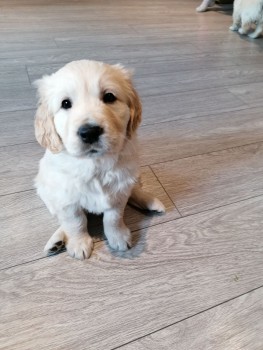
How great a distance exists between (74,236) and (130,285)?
Result: 230 mm

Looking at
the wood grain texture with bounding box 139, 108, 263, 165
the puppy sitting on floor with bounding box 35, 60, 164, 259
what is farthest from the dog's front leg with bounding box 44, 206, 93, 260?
the wood grain texture with bounding box 139, 108, 263, 165

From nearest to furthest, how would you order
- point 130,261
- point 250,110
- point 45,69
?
point 130,261, point 250,110, point 45,69

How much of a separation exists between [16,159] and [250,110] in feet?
4.13

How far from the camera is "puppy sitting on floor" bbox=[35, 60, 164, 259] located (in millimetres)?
767

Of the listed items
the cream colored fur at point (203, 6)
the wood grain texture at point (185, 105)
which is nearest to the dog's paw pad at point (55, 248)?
the wood grain texture at point (185, 105)

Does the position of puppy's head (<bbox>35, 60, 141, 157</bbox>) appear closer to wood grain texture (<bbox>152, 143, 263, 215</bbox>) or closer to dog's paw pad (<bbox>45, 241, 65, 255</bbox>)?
dog's paw pad (<bbox>45, 241, 65, 255</bbox>)

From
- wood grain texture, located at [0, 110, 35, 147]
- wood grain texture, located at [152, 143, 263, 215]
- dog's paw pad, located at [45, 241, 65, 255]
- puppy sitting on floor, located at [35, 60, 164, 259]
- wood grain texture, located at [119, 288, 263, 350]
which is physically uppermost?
puppy sitting on floor, located at [35, 60, 164, 259]

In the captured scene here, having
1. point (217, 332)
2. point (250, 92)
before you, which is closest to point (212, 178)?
point (217, 332)

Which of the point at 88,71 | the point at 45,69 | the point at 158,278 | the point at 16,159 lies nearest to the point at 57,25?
the point at 45,69

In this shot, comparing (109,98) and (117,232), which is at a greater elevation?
(109,98)

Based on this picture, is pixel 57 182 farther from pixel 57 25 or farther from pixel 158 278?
pixel 57 25

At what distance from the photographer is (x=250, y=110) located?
69.3 inches

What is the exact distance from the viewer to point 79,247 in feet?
3.25

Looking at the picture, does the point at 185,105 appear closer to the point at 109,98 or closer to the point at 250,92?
the point at 250,92
